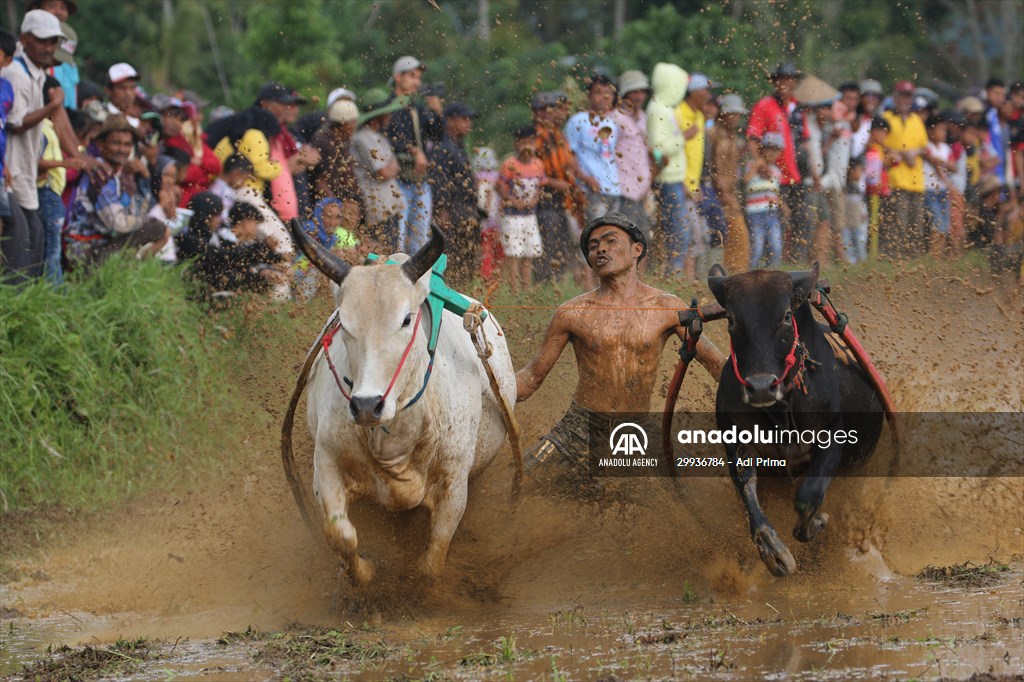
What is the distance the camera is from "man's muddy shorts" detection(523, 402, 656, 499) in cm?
735

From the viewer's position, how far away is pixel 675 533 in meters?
7.30

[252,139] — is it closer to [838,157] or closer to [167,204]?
[167,204]

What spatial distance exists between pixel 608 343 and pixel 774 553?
57.0 inches

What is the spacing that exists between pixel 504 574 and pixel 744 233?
5753 mm

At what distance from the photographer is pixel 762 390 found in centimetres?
600

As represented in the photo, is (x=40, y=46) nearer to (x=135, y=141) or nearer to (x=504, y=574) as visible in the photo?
(x=135, y=141)

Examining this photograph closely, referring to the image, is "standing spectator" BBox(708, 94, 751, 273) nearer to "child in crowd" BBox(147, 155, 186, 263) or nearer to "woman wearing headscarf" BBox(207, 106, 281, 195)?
"woman wearing headscarf" BBox(207, 106, 281, 195)

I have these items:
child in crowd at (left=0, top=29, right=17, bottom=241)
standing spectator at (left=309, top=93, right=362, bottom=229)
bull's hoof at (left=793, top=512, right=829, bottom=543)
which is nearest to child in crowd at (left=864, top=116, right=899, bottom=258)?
standing spectator at (left=309, top=93, right=362, bottom=229)

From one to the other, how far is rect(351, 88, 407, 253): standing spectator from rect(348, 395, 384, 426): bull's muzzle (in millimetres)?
4636

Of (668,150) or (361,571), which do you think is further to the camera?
(668,150)

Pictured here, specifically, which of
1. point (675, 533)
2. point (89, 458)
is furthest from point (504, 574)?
point (89, 458)

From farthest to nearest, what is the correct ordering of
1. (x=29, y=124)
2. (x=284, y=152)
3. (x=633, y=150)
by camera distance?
(x=633, y=150) → (x=284, y=152) → (x=29, y=124)

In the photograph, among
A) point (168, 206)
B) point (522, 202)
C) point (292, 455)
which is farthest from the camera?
point (522, 202)

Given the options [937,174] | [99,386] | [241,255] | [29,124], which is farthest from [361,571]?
[937,174]
